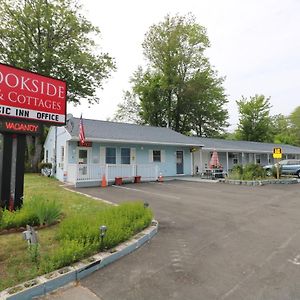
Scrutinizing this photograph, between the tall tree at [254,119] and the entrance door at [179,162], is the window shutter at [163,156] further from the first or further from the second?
the tall tree at [254,119]

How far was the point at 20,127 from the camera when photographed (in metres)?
6.99

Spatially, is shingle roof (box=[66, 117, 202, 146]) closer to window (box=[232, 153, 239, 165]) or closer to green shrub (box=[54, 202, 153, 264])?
window (box=[232, 153, 239, 165])

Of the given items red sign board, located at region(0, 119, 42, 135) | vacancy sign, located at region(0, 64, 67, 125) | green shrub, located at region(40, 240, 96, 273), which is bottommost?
green shrub, located at region(40, 240, 96, 273)

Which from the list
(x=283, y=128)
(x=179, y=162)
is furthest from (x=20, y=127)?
(x=283, y=128)

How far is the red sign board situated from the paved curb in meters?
4.32

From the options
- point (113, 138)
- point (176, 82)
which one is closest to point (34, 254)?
point (113, 138)

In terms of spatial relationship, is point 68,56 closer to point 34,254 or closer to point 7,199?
point 7,199

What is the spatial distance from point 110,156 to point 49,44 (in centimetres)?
1627

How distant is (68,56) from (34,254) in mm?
26749

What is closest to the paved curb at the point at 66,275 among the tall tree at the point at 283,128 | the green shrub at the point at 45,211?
the green shrub at the point at 45,211

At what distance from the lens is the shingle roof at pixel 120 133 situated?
1721 centimetres

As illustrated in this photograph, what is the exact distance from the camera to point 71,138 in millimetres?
15625

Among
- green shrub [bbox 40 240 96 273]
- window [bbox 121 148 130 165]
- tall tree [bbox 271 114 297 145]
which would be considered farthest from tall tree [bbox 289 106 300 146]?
green shrub [bbox 40 240 96 273]

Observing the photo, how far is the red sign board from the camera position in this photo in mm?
6708
